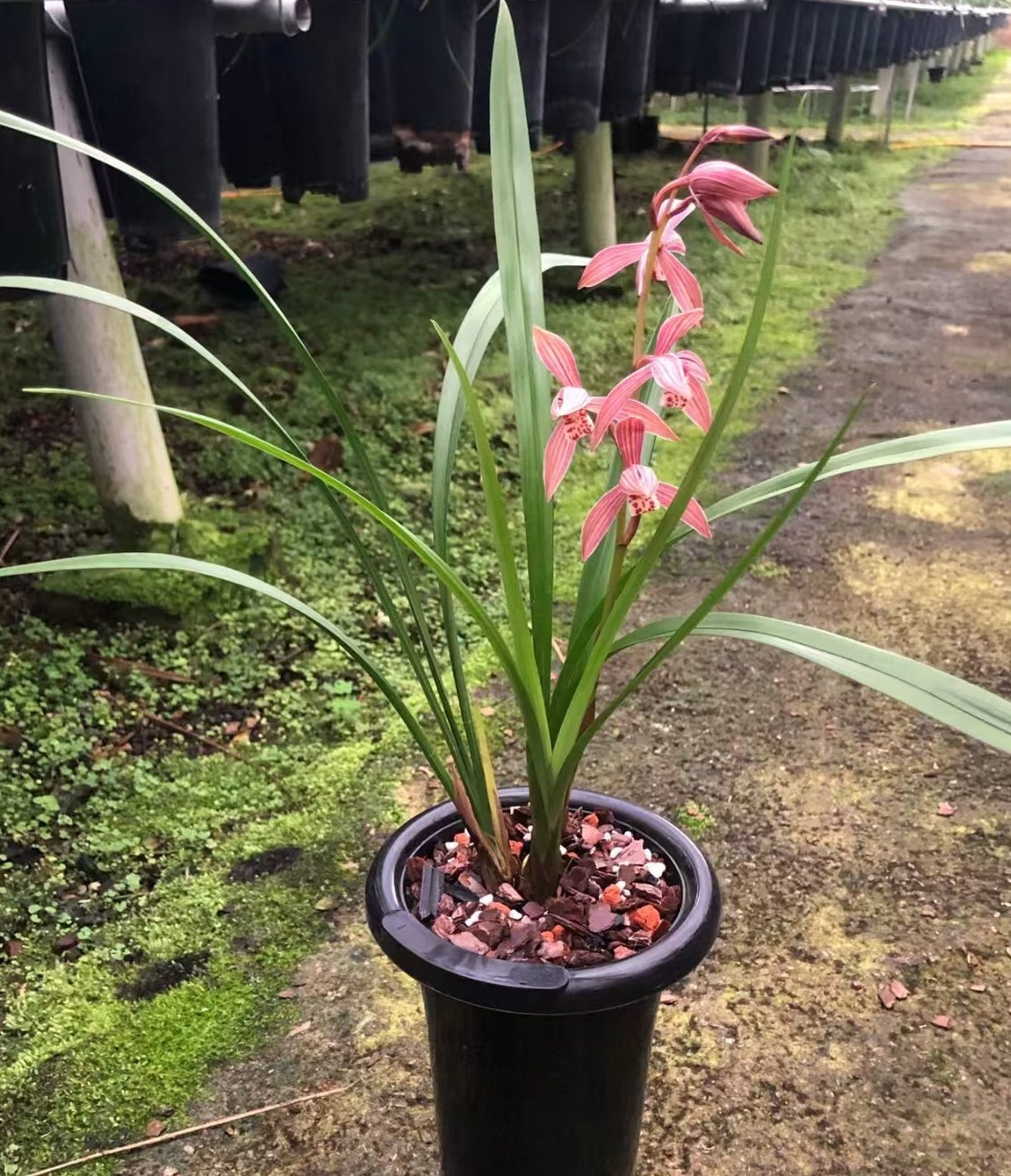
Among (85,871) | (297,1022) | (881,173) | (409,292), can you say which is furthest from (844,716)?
(881,173)

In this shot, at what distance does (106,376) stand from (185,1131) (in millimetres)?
1111

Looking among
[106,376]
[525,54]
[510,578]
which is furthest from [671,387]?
[525,54]

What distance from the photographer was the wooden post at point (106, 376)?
1.59m

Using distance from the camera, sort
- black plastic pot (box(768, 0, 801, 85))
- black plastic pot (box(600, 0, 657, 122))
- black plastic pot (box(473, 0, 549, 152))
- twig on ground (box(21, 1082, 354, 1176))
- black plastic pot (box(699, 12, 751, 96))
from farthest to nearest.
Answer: black plastic pot (box(768, 0, 801, 85)) → black plastic pot (box(699, 12, 751, 96)) → black plastic pot (box(600, 0, 657, 122)) → black plastic pot (box(473, 0, 549, 152)) → twig on ground (box(21, 1082, 354, 1176))

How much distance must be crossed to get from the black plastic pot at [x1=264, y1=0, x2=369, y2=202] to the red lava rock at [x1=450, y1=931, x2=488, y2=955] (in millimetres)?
1461

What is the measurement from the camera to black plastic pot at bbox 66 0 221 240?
1367 mm

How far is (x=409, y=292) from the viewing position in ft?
10.8

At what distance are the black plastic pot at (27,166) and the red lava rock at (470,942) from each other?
3.20 feet

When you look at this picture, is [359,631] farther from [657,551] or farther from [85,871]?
[657,551]

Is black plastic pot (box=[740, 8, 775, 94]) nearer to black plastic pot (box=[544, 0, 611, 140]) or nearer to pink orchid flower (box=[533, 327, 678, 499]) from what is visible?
black plastic pot (box=[544, 0, 611, 140])

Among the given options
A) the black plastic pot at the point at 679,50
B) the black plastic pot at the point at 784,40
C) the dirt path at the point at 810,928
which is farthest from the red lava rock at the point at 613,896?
the black plastic pot at the point at 784,40

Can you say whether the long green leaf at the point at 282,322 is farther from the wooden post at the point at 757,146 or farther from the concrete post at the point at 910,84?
the concrete post at the point at 910,84

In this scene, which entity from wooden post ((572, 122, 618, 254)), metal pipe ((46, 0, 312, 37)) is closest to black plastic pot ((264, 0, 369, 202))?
metal pipe ((46, 0, 312, 37))

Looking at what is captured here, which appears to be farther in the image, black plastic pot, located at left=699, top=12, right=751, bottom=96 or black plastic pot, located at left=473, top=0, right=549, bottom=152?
black plastic pot, located at left=699, top=12, right=751, bottom=96
